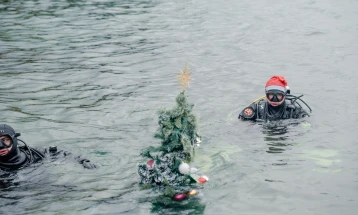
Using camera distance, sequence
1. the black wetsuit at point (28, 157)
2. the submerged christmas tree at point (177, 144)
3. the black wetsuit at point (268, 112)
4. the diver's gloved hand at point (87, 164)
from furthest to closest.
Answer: the black wetsuit at point (268, 112) < the diver's gloved hand at point (87, 164) < the black wetsuit at point (28, 157) < the submerged christmas tree at point (177, 144)

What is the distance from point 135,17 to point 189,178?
1633 cm

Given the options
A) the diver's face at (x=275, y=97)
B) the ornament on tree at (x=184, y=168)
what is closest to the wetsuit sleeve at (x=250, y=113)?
the diver's face at (x=275, y=97)

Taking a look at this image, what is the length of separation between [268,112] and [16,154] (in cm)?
517

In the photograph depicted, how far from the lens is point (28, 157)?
892cm

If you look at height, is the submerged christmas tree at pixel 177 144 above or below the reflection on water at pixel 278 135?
above

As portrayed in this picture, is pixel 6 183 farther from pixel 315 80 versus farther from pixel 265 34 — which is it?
pixel 265 34

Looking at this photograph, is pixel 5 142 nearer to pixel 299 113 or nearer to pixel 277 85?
pixel 277 85

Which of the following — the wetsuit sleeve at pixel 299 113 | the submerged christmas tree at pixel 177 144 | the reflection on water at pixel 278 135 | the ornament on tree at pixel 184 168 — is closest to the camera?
the ornament on tree at pixel 184 168

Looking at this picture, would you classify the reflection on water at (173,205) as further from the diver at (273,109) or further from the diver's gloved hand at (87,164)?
the diver at (273,109)

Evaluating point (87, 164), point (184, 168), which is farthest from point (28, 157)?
point (184, 168)

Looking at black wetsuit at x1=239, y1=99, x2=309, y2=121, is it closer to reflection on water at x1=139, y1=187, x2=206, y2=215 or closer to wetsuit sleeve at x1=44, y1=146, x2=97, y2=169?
wetsuit sleeve at x1=44, y1=146, x2=97, y2=169

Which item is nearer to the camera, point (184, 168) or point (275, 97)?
point (184, 168)

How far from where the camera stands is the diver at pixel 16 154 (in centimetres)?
837

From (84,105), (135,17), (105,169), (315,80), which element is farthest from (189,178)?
(135,17)
